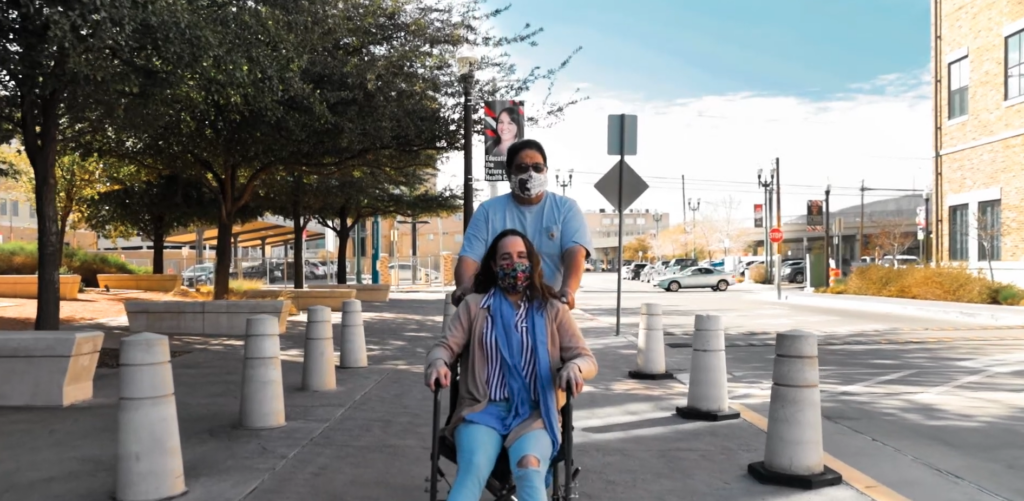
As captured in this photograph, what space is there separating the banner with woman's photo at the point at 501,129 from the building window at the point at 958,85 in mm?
18195

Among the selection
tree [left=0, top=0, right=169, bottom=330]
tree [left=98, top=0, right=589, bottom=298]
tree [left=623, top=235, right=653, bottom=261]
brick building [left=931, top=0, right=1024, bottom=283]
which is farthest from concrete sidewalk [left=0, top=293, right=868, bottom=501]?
tree [left=623, top=235, right=653, bottom=261]

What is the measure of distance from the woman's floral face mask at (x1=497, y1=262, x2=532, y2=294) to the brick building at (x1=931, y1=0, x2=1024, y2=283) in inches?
935

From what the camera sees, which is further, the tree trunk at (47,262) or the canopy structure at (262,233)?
the canopy structure at (262,233)

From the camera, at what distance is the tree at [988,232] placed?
24.0 m

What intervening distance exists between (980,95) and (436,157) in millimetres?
17092

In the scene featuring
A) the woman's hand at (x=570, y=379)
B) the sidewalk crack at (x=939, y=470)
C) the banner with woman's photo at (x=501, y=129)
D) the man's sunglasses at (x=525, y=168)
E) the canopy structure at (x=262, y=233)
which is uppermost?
the banner with woman's photo at (x=501, y=129)

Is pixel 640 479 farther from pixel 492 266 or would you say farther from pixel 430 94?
pixel 430 94

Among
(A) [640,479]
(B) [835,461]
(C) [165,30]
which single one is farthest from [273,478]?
(C) [165,30]

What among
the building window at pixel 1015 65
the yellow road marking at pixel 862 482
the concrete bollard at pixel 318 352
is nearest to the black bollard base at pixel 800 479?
the yellow road marking at pixel 862 482

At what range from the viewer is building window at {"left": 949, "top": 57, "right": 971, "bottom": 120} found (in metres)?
25.9

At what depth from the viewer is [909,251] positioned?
87688 millimetres

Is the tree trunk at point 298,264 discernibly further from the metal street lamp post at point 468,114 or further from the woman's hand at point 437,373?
the woman's hand at point 437,373

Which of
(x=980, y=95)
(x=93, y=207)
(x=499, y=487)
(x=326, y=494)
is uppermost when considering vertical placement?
(x=980, y=95)

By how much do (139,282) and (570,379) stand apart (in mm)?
27914
